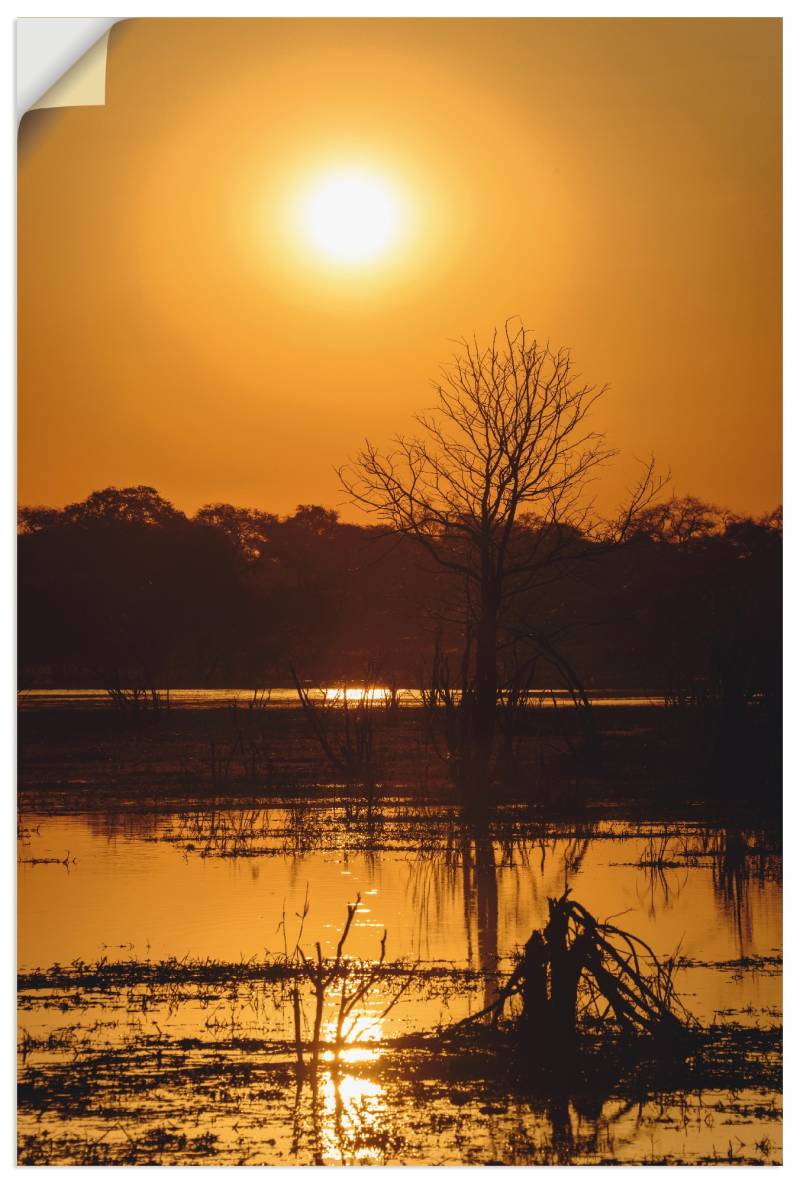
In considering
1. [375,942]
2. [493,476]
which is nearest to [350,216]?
[375,942]

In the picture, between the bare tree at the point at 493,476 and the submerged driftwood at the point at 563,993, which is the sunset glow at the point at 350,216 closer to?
the bare tree at the point at 493,476

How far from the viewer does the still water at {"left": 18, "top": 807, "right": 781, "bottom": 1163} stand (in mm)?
4406

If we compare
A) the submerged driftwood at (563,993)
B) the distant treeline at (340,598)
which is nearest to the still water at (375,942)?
the submerged driftwood at (563,993)

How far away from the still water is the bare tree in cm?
187

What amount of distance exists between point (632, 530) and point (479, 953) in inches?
174

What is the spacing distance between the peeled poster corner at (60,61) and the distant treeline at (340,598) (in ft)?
6.60

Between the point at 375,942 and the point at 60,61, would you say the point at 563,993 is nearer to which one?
the point at 375,942

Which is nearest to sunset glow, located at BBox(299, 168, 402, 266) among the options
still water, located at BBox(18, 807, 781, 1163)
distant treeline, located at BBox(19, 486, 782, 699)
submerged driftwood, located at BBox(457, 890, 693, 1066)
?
distant treeline, located at BBox(19, 486, 782, 699)

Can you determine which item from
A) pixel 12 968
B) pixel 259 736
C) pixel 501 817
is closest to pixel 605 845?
pixel 501 817

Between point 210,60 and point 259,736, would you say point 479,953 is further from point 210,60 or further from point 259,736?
point 259,736

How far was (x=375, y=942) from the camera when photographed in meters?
6.56

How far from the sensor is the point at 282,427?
8.73 meters

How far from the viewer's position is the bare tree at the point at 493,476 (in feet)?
27.3

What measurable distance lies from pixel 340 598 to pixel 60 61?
1554 cm
